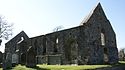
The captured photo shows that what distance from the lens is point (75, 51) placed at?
29.6 m

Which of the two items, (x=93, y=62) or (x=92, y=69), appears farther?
(x=93, y=62)

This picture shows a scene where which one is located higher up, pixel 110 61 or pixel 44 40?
pixel 44 40

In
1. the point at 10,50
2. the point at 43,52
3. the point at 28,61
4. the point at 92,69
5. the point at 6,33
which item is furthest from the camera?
the point at 6,33

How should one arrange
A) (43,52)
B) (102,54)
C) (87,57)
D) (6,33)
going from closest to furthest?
(87,57), (102,54), (43,52), (6,33)

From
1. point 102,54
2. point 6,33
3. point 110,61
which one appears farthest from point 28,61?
point 6,33

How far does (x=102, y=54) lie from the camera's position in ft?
95.9

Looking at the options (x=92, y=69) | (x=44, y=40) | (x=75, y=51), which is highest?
(x=44, y=40)

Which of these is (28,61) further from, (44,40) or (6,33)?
(6,33)

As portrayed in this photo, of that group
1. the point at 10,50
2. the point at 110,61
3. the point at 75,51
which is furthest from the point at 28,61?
the point at 10,50

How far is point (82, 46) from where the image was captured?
2748cm

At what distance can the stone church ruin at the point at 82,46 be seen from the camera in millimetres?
27297

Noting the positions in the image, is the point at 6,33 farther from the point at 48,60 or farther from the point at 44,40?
the point at 48,60

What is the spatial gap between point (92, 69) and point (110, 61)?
12.0 m

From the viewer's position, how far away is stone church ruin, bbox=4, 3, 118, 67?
2730 centimetres
